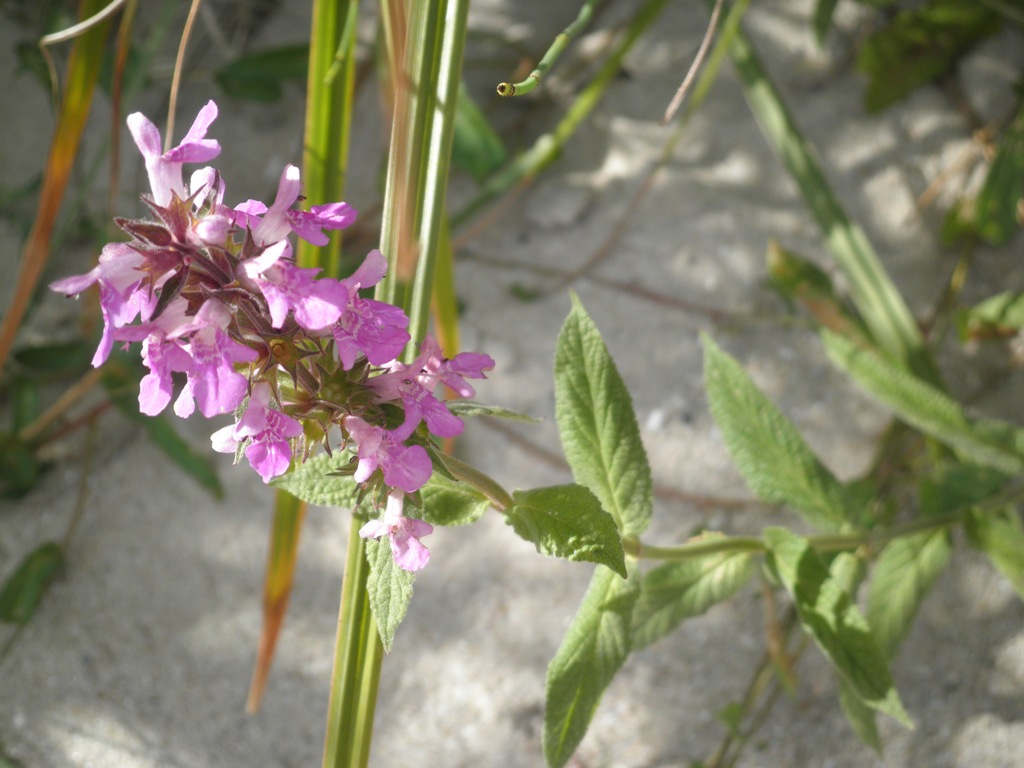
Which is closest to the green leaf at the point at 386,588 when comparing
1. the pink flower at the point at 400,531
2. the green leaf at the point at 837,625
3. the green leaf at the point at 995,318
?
the pink flower at the point at 400,531

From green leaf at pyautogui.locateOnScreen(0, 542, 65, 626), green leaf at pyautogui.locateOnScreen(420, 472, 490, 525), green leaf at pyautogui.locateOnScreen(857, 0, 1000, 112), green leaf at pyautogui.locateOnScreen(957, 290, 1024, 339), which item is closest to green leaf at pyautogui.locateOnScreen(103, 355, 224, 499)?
green leaf at pyautogui.locateOnScreen(0, 542, 65, 626)

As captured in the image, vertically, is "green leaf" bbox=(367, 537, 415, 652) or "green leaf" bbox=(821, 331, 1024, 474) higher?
"green leaf" bbox=(367, 537, 415, 652)

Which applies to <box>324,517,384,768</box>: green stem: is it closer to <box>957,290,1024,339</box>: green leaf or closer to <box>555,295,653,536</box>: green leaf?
<box>555,295,653,536</box>: green leaf

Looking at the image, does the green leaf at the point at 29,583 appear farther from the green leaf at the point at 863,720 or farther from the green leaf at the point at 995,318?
the green leaf at the point at 995,318

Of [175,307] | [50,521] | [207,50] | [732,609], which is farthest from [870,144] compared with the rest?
[50,521]

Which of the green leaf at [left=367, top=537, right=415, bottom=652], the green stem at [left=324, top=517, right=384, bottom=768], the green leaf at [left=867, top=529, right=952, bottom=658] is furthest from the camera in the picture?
the green leaf at [left=867, top=529, right=952, bottom=658]

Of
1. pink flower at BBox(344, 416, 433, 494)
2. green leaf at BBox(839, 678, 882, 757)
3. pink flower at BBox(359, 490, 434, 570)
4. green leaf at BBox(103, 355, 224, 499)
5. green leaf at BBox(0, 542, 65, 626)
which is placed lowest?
green leaf at BBox(0, 542, 65, 626)

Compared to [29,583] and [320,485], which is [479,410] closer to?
[320,485]
